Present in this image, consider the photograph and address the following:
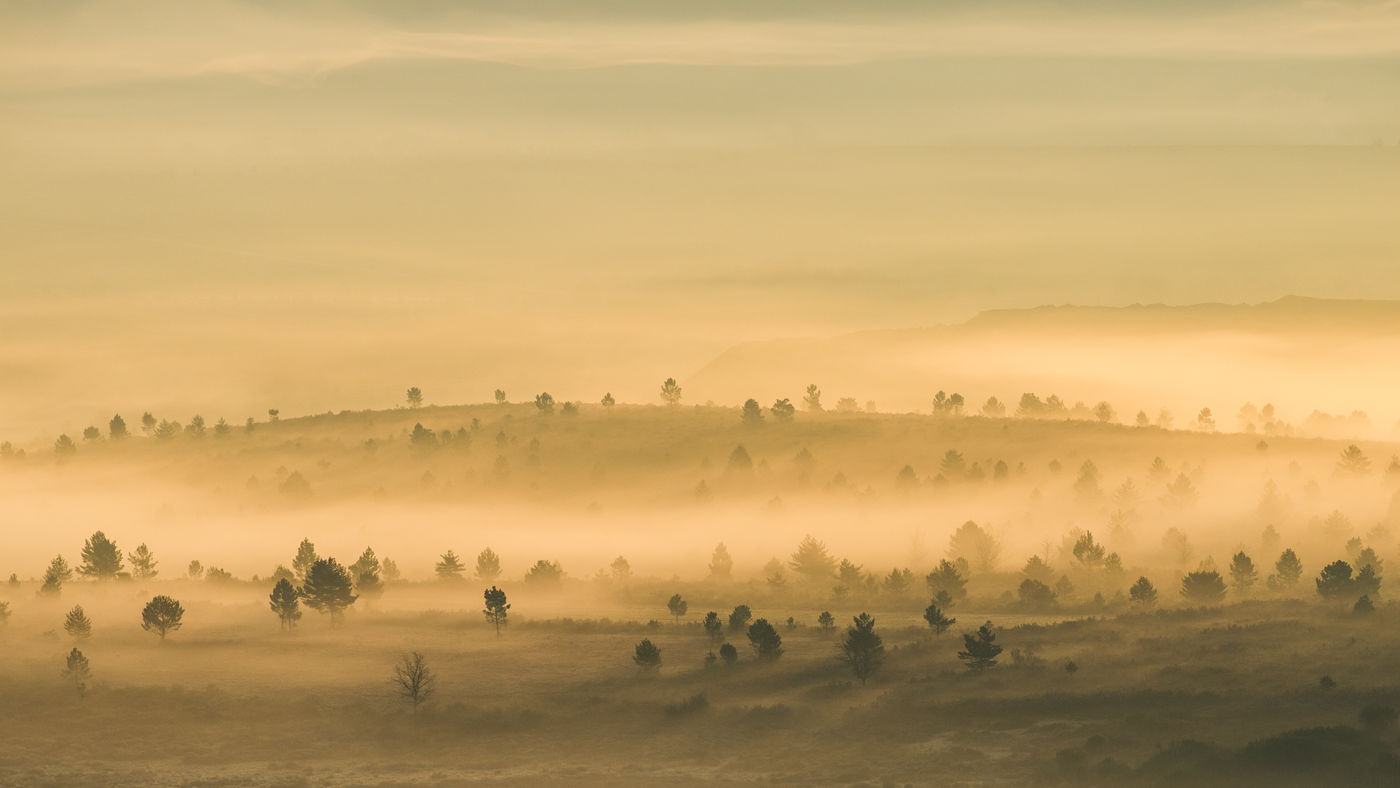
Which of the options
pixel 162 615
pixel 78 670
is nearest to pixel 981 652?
pixel 78 670

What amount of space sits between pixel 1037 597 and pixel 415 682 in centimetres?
7027

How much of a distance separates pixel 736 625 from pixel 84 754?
49367mm

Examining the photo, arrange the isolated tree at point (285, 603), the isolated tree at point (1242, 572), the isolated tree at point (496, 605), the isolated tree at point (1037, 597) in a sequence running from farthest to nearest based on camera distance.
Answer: the isolated tree at point (1037, 597) → the isolated tree at point (1242, 572) → the isolated tree at point (285, 603) → the isolated tree at point (496, 605)

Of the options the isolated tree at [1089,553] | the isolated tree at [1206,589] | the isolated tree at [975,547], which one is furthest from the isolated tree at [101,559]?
the isolated tree at [1206,589]

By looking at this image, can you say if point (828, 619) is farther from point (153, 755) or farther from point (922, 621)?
point (153, 755)

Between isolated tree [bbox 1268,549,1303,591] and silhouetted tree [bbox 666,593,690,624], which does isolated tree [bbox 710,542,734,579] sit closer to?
silhouetted tree [bbox 666,593,690,624]

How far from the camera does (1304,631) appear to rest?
102 metres

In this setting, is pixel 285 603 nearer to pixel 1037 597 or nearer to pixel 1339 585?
pixel 1037 597

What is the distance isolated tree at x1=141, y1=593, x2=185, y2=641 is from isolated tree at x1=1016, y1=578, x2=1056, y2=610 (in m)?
77.6

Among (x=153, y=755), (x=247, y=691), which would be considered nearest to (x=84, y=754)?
(x=153, y=755)

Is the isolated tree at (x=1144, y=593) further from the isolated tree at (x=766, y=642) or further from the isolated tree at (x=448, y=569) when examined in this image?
the isolated tree at (x=448, y=569)

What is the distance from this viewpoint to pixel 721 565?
187 meters

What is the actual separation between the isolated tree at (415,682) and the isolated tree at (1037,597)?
64709 mm

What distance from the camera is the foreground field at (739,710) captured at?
263ft
